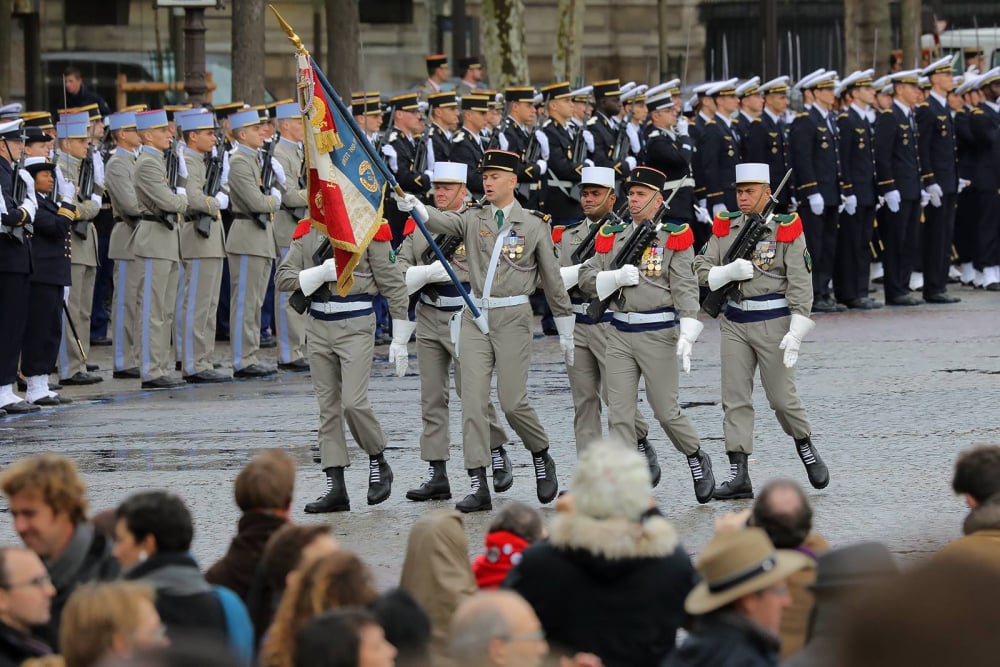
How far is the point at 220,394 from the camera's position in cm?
1498

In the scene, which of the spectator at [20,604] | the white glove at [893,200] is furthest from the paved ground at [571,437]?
the spectator at [20,604]

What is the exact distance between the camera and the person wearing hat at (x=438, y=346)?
10.1 metres

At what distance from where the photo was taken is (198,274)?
16.2 meters

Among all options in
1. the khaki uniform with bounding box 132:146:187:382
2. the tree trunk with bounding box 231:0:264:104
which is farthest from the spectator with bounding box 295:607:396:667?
the tree trunk with bounding box 231:0:264:104

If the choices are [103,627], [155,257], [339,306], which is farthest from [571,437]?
[103,627]

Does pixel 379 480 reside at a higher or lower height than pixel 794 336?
lower

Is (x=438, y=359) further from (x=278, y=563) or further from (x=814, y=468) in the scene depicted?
(x=278, y=563)

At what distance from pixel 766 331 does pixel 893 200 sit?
36.0ft

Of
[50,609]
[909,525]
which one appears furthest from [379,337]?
[50,609]

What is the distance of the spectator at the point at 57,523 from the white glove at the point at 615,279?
488cm

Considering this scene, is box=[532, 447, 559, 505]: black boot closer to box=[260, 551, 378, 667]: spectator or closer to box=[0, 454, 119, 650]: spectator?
box=[0, 454, 119, 650]: spectator

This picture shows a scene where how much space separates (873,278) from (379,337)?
28.1 feet

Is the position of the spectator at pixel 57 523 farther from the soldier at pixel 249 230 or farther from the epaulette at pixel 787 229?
the soldier at pixel 249 230

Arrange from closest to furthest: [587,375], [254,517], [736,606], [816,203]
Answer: [736,606]
[254,517]
[587,375]
[816,203]
